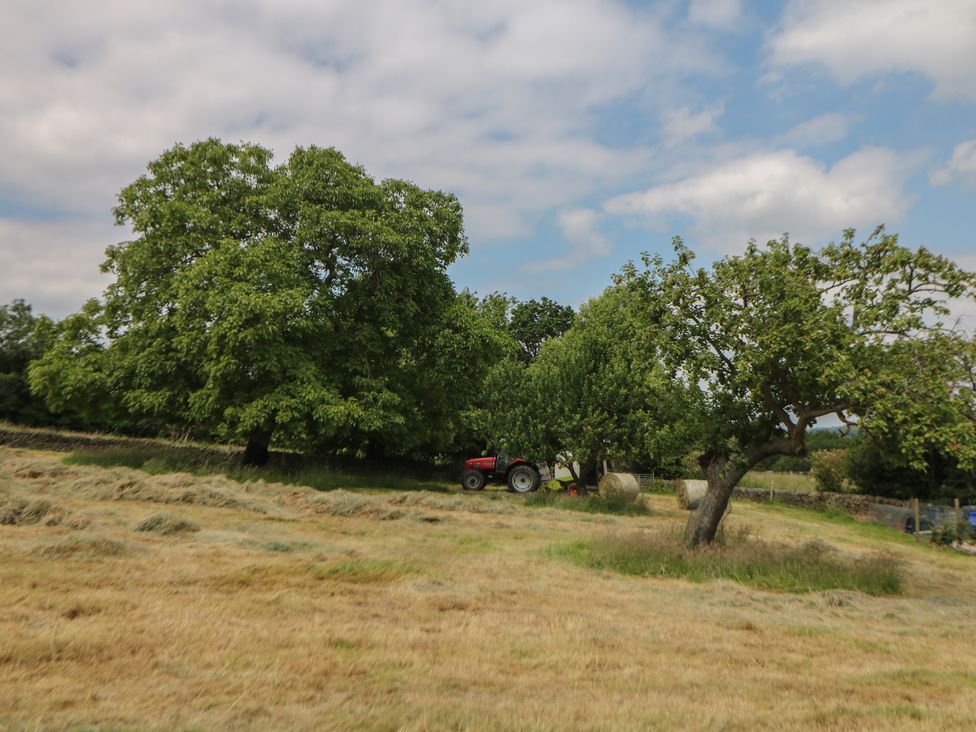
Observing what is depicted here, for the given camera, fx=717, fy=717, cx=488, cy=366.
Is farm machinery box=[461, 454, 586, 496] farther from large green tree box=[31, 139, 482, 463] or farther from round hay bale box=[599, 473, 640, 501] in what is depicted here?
large green tree box=[31, 139, 482, 463]

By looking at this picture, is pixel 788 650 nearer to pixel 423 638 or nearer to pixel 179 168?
pixel 423 638

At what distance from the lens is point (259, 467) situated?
26797 millimetres

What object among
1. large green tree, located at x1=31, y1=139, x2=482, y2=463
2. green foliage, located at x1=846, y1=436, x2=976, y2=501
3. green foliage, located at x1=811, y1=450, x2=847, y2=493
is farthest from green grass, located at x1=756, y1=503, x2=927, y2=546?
large green tree, located at x1=31, y1=139, x2=482, y2=463

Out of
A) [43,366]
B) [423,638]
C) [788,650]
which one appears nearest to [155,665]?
[423,638]

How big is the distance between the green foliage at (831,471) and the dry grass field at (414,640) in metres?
25.7

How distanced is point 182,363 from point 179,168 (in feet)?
25.3

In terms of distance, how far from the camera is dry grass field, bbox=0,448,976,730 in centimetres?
467

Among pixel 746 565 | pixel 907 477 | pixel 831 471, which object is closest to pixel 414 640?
pixel 746 565

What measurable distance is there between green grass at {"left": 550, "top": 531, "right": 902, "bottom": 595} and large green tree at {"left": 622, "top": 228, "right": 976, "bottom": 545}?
4.72 feet

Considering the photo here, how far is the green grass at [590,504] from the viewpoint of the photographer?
2470 cm

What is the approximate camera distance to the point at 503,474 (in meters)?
32.3

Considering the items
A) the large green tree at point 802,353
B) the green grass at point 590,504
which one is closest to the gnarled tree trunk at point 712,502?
the large green tree at point 802,353

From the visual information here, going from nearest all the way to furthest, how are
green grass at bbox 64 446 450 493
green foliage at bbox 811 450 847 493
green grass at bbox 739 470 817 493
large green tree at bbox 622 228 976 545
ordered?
large green tree at bbox 622 228 976 545, green grass at bbox 64 446 450 493, green foliage at bbox 811 450 847 493, green grass at bbox 739 470 817 493

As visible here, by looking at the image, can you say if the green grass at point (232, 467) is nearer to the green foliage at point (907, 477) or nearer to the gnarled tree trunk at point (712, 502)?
the gnarled tree trunk at point (712, 502)
